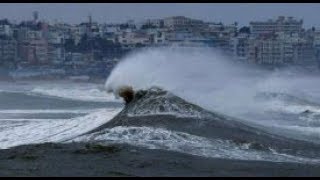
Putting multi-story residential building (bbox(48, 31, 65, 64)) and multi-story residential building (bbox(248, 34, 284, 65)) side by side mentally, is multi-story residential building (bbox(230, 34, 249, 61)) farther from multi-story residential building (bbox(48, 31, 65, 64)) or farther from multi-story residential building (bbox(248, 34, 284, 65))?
multi-story residential building (bbox(48, 31, 65, 64))

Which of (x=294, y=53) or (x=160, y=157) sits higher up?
(x=160, y=157)

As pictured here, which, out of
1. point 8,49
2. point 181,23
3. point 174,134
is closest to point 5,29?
point 8,49

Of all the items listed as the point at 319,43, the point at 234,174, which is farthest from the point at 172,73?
the point at 319,43

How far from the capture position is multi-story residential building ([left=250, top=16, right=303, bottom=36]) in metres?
156

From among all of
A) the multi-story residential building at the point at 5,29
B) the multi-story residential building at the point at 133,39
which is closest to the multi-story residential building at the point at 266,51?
the multi-story residential building at the point at 133,39

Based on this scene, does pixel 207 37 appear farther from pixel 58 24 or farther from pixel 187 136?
pixel 187 136

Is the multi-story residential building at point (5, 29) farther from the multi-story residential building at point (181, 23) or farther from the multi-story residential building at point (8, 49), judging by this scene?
the multi-story residential building at point (181, 23)

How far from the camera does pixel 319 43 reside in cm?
14412

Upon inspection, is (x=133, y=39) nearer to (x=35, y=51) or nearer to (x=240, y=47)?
(x=35, y=51)

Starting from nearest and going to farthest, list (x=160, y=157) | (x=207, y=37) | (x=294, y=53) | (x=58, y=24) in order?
(x=160, y=157), (x=294, y=53), (x=207, y=37), (x=58, y=24)

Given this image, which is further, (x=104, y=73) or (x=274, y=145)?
(x=104, y=73)

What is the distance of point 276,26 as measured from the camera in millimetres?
159375

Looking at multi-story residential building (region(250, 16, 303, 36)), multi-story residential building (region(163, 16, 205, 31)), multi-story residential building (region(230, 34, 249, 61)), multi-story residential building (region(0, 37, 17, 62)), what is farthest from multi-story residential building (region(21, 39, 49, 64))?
multi-story residential building (region(250, 16, 303, 36))

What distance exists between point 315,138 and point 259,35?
128267 millimetres
